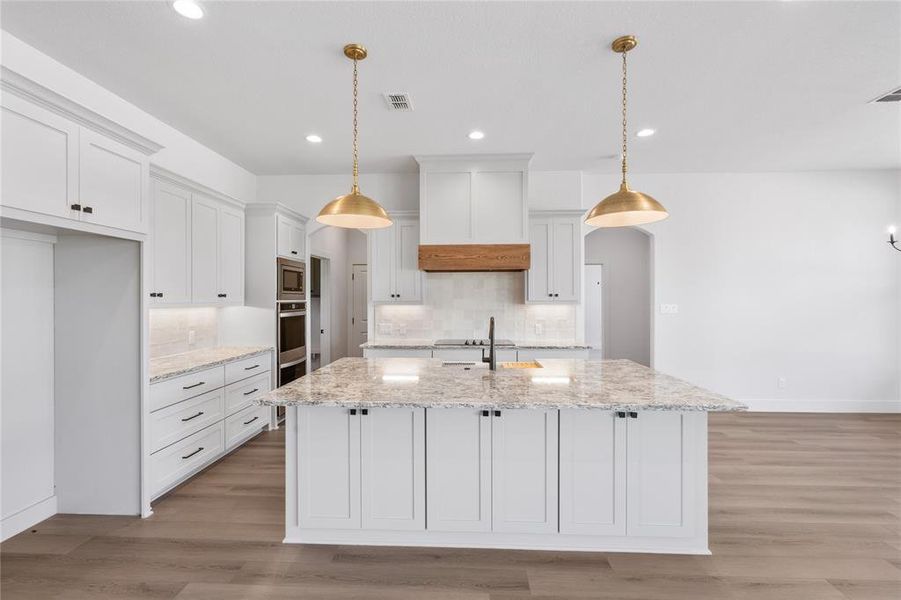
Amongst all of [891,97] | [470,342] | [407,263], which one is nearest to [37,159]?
[407,263]

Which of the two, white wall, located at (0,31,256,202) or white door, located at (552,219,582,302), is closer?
white wall, located at (0,31,256,202)

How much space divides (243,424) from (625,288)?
21.8 feet

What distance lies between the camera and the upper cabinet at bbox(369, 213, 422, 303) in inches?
197

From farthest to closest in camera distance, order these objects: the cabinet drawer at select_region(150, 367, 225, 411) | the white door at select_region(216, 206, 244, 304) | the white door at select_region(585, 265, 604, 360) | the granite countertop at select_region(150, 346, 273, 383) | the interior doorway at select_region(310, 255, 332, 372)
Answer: the white door at select_region(585, 265, 604, 360) → the interior doorway at select_region(310, 255, 332, 372) → the white door at select_region(216, 206, 244, 304) → the granite countertop at select_region(150, 346, 273, 383) → the cabinet drawer at select_region(150, 367, 225, 411)

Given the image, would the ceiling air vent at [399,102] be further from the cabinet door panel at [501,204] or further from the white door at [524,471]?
the white door at [524,471]

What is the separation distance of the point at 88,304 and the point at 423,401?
93.0 inches

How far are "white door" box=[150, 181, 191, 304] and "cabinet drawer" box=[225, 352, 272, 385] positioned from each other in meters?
0.70

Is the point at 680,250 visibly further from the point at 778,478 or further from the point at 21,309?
the point at 21,309

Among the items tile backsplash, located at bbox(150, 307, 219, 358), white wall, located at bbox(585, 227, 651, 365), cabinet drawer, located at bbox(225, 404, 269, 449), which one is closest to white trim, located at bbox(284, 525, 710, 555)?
cabinet drawer, located at bbox(225, 404, 269, 449)

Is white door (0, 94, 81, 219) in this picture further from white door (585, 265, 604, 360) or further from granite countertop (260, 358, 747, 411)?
white door (585, 265, 604, 360)

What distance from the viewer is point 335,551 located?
2.41m

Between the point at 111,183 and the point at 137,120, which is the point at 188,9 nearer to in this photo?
the point at 111,183

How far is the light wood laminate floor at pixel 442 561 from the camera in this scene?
210 centimetres

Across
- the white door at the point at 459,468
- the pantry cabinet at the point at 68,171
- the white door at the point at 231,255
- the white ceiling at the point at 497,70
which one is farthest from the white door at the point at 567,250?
the pantry cabinet at the point at 68,171
